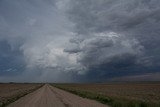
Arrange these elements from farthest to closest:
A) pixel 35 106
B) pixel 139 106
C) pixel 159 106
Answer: pixel 35 106
pixel 139 106
pixel 159 106

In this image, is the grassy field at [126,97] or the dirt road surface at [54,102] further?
A: the dirt road surface at [54,102]

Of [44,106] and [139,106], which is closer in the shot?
[139,106]

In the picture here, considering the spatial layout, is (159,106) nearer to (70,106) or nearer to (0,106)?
(70,106)

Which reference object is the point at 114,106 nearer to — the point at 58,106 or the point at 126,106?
the point at 126,106

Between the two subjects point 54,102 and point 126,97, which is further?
point 126,97

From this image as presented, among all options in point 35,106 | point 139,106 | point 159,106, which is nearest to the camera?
point 159,106

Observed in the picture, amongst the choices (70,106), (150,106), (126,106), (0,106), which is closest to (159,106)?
(150,106)

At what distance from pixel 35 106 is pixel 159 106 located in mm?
12430

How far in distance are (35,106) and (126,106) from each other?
30.0 ft

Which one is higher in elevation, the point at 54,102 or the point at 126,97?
the point at 126,97

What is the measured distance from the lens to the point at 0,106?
30.1 m

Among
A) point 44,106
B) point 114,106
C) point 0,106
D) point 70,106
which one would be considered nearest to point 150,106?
point 114,106

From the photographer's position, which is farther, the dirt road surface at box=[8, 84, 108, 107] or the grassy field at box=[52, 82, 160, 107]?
the dirt road surface at box=[8, 84, 108, 107]

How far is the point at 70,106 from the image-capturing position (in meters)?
29.1
